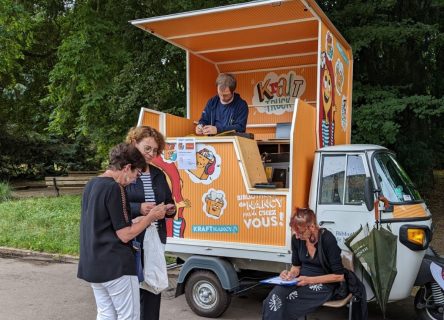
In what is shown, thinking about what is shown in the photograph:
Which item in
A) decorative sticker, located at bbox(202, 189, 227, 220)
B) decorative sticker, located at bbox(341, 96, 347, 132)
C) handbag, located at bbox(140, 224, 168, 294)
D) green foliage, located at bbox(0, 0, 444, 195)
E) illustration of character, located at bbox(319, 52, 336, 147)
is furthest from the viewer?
green foliage, located at bbox(0, 0, 444, 195)

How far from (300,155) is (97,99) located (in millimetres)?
6500

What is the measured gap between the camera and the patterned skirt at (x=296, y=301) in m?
4.14

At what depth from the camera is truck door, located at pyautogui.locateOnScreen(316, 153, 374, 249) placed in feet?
15.4

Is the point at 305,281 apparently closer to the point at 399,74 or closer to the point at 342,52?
the point at 342,52

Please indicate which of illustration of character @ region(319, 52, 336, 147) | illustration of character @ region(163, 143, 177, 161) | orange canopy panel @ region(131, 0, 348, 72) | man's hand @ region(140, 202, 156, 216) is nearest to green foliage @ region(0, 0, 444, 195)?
orange canopy panel @ region(131, 0, 348, 72)

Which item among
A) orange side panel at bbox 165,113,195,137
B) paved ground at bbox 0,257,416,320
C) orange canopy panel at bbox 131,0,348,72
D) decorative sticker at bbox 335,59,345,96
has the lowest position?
paved ground at bbox 0,257,416,320

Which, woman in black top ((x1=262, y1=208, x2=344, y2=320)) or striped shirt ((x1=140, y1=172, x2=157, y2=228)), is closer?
striped shirt ((x1=140, y1=172, x2=157, y2=228))

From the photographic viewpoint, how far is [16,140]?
22.6 m

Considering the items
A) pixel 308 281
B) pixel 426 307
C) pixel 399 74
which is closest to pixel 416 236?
pixel 426 307

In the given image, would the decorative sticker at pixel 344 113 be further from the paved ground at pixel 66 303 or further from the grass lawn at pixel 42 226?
the grass lawn at pixel 42 226

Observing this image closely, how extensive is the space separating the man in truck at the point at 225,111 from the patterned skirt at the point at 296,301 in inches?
87.7

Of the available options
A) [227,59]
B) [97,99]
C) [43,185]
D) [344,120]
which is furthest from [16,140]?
[344,120]

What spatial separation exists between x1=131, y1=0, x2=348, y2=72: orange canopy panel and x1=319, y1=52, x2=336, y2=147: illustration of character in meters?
0.56

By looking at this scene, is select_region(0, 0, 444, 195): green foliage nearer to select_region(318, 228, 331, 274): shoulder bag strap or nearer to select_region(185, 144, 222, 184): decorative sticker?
select_region(185, 144, 222, 184): decorative sticker
